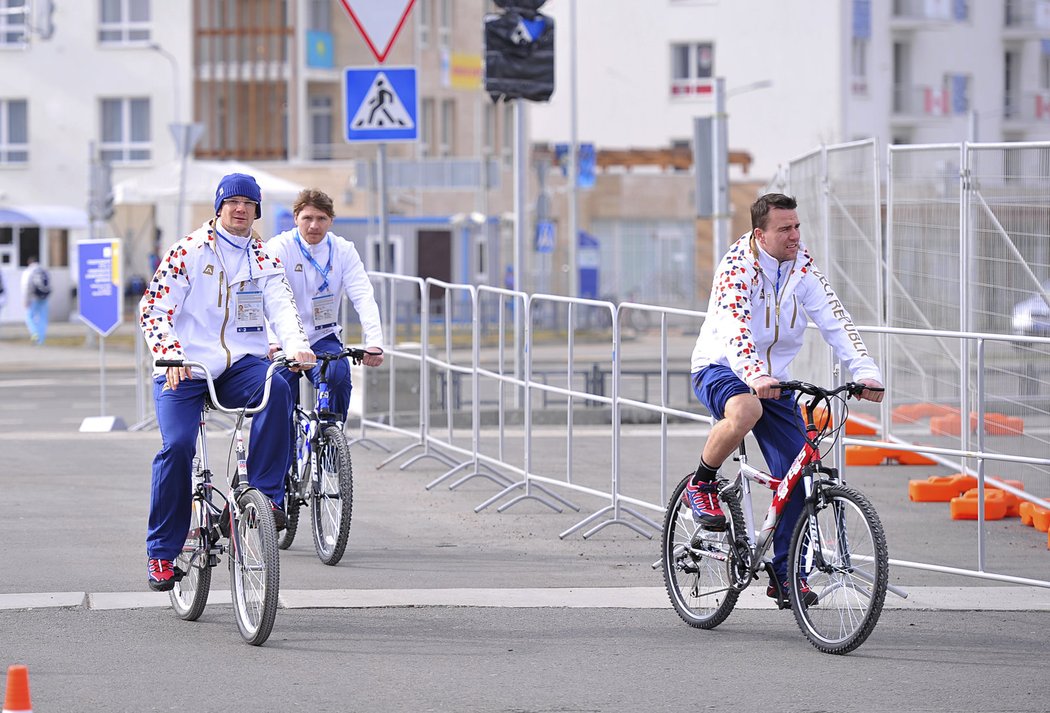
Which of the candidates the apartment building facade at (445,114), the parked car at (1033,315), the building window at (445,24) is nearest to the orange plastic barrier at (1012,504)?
the parked car at (1033,315)

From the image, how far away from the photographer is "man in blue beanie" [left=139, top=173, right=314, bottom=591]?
7.58 metres

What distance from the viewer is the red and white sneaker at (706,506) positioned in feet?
24.7

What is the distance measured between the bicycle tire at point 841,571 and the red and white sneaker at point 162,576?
260 centimetres

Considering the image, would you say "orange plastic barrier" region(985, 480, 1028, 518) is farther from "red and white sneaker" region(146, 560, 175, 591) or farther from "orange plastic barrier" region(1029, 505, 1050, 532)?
"red and white sneaker" region(146, 560, 175, 591)

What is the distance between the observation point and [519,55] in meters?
15.2

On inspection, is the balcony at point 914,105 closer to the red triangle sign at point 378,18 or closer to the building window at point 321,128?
the building window at point 321,128

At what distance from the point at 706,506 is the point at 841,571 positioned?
29.8 inches

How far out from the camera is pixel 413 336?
16.7 meters

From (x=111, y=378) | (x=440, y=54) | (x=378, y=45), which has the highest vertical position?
(x=440, y=54)

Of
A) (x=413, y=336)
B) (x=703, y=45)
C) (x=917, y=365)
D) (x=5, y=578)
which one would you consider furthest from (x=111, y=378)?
(x=703, y=45)

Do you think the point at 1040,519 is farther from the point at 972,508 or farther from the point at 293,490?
the point at 293,490

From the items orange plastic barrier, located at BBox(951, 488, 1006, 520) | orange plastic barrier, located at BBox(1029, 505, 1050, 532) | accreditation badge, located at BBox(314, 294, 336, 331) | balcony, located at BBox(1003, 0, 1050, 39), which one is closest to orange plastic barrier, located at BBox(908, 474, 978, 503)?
orange plastic barrier, located at BBox(951, 488, 1006, 520)

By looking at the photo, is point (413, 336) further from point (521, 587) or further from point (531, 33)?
point (521, 587)

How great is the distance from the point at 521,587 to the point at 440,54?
48.1 meters
